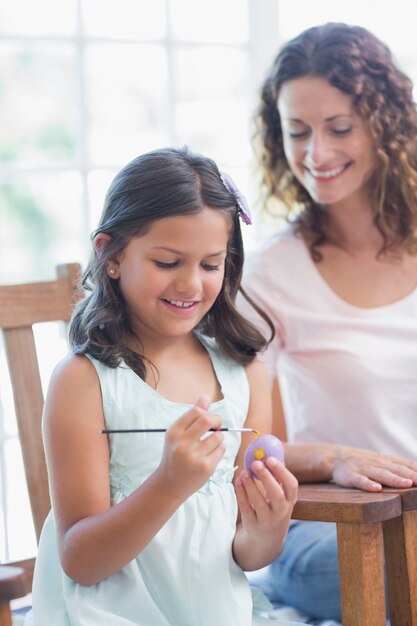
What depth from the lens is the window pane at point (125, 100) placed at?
2.94 m

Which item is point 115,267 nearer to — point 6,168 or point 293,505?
point 293,505

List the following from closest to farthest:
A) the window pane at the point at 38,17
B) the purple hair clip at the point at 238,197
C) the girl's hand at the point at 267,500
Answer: the girl's hand at the point at 267,500
the purple hair clip at the point at 238,197
the window pane at the point at 38,17

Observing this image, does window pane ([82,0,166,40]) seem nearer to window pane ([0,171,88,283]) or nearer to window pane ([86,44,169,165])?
window pane ([86,44,169,165])

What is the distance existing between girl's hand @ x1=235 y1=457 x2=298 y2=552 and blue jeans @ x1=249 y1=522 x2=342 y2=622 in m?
0.39

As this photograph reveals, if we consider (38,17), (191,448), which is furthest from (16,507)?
(191,448)

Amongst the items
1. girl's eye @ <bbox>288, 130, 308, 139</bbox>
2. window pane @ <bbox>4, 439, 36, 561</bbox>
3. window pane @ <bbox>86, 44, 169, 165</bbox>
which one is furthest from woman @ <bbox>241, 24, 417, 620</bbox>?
window pane @ <bbox>4, 439, 36, 561</bbox>

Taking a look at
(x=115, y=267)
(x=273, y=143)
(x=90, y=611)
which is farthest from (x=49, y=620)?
(x=273, y=143)

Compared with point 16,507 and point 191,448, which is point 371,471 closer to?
point 191,448

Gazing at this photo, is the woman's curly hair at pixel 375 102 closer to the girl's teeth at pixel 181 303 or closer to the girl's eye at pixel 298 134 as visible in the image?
the girl's eye at pixel 298 134

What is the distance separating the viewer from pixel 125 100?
2.98 metres

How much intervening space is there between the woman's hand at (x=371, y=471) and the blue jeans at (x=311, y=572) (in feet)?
0.81

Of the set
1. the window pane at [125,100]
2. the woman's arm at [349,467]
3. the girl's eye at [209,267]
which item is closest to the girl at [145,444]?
the girl's eye at [209,267]

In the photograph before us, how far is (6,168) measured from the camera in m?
2.83

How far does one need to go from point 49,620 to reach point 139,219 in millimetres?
619
